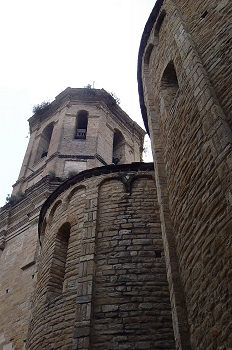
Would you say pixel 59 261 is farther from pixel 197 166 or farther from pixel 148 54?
pixel 148 54

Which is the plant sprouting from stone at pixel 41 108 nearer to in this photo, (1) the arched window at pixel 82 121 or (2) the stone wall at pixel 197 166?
(1) the arched window at pixel 82 121

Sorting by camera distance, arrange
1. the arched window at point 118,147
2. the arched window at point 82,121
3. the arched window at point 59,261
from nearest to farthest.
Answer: the arched window at point 59,261 → the arched window at point 118,147 → the arched window at point 82,121

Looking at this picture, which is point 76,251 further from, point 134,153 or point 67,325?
point 134,153

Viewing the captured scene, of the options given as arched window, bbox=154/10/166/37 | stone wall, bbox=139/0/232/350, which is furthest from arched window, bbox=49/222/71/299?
arched window, bbox=154/10/166/37

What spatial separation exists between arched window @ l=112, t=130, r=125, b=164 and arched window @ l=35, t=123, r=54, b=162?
3.38m

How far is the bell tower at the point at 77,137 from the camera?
56.7ft

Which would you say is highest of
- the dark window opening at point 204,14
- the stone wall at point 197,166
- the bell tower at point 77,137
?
the bell tower at point 77,137

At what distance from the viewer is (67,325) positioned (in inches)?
263

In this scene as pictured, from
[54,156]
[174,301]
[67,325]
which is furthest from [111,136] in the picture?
[174,301]

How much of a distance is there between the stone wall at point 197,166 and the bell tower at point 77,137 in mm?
10022

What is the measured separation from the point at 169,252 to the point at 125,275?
6.67 ft

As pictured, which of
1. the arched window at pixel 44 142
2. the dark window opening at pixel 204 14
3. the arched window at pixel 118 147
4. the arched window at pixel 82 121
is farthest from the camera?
the arched window at pixel 82 121

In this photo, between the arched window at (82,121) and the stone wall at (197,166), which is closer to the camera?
the stone wall at (197,166)

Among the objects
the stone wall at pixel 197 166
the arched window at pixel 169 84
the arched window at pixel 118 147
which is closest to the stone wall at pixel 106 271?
the stone wall at pixel 197 166
